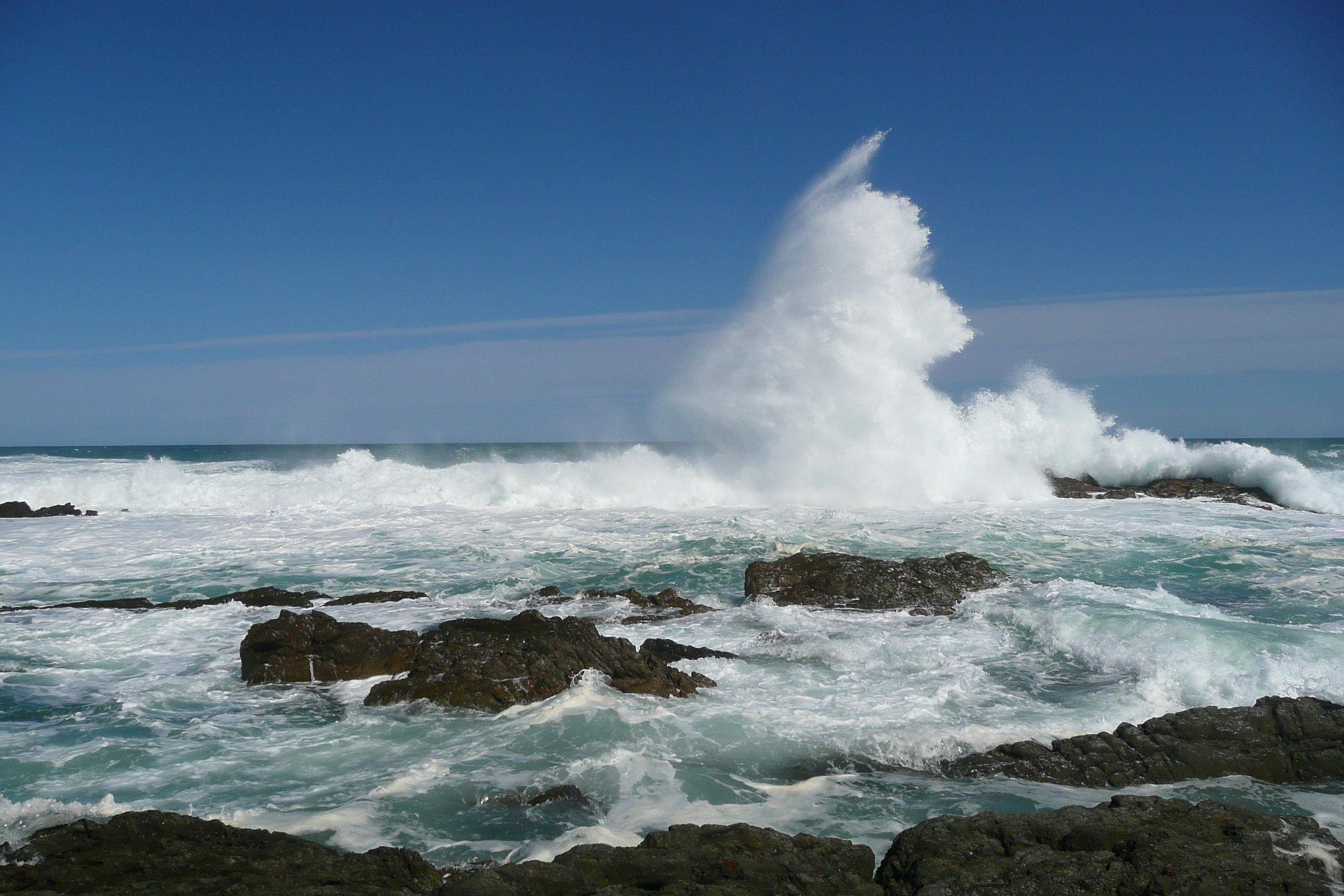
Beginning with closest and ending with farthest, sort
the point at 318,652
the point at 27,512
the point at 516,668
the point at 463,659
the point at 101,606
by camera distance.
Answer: the point at 516,668
the point at 463,659
the point at 318,652
the point at 101,606
the point at 27,512

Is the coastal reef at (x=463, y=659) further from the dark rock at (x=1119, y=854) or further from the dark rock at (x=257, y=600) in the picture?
the dark rock at (x=1119, y=854)

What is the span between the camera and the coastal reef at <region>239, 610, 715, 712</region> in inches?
272

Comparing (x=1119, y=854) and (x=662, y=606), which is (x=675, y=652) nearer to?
(x=662, y=606)

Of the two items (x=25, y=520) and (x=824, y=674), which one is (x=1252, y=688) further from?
(x=25, y=520)

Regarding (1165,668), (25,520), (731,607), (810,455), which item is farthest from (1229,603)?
(25,520)

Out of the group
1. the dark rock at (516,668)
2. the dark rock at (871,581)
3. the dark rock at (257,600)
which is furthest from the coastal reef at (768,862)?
the dark rock at (257,600)

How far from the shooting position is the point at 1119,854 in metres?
3.59

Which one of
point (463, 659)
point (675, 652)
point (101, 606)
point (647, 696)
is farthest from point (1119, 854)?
point (101, 606)

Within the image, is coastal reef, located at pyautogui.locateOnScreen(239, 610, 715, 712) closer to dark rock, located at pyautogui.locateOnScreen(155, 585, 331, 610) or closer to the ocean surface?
the ocean surface

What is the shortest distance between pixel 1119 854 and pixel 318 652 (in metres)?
6.99

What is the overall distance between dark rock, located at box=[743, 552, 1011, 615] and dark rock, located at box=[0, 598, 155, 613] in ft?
27.8

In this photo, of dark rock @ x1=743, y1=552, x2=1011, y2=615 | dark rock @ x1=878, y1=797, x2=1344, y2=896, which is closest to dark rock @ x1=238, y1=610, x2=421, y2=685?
dark rock @ x1=743, y1=552, x2=1011, y2=615

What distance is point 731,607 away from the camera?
10.9 m

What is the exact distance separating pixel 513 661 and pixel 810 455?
1666 cm
